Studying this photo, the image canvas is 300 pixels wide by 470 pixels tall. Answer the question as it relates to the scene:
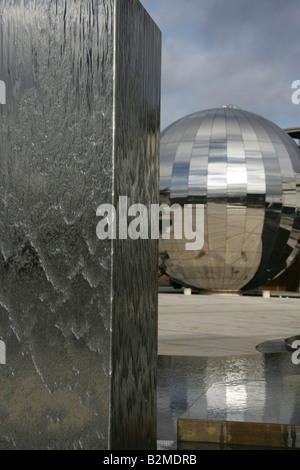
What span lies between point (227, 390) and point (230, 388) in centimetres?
8

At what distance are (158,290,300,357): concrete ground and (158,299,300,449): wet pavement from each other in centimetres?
32

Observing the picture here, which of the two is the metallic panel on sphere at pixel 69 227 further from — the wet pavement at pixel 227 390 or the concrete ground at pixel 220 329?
the concrete ground at pixel 220 329

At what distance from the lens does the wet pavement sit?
10.7 ft

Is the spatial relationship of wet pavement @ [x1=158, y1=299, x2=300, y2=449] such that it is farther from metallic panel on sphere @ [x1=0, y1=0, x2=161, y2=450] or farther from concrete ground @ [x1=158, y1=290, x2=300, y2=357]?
metallic panel on sphere @ [x1=0, y1=0, x2=161, y2=450]

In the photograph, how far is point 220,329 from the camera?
900 centimetres

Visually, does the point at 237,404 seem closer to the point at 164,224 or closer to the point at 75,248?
the point at 75,248

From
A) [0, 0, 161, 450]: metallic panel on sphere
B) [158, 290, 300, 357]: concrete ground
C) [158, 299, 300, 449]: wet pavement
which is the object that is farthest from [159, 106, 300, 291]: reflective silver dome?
[0, 0, 161, 450]: metallic panel on sphere

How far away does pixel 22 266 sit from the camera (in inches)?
97.9

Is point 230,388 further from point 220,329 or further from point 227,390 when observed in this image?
point 220,329

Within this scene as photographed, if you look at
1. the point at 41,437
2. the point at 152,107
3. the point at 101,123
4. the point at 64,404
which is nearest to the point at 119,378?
the point at 64,404

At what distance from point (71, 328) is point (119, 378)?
0.26 m

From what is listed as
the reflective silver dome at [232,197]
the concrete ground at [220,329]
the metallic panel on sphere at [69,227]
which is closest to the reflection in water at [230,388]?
the concrete ground at [220,329]

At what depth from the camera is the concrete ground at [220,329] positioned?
265 inches

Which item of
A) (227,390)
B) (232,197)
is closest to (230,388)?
(227,390)
